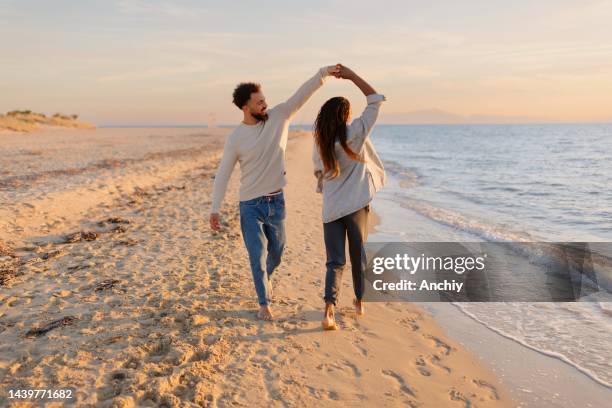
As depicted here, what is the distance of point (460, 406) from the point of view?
300 centimetres

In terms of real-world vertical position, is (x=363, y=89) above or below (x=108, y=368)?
above

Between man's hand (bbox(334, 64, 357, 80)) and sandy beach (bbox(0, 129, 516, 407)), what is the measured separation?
2.24 m

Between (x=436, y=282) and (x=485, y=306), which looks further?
(x=436, y=282)

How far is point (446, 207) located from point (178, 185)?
735 centimetres

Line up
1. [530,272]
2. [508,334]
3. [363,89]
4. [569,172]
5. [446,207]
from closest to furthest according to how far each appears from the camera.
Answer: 1. [363,89]
2. [508,334]
3. [530,272]
4. [446,207]
5. [569,172]

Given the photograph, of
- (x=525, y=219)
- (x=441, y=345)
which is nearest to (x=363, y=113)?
(x=441, y=345)

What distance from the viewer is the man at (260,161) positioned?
3695 mm

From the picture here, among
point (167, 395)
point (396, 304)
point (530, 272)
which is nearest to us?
point (167, 395)

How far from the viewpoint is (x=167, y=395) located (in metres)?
2.88

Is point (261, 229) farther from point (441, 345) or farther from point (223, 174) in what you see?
point (441, 345)

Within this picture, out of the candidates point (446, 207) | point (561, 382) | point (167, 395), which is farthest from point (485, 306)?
point (446, 207)

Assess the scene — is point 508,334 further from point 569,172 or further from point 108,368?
point 569,172

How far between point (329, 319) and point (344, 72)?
2152mm

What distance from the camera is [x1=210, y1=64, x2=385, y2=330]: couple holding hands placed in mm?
3557
